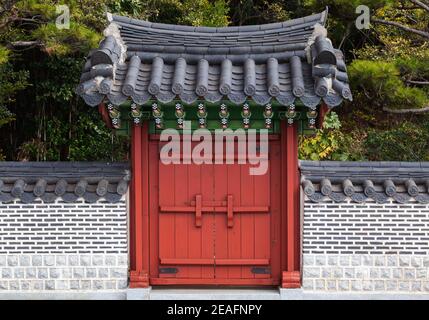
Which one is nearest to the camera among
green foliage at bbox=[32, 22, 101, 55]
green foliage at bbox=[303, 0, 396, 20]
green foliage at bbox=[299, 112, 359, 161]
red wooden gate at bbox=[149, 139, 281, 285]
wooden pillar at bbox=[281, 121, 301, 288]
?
wooden pillar at bbox=[281, 121, 301, 288]

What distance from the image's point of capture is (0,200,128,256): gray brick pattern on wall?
6.48m

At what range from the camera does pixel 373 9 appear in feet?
35.3

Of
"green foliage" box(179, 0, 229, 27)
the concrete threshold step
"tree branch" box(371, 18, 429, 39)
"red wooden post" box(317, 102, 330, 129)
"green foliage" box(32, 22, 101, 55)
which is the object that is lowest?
the concrete threshold step

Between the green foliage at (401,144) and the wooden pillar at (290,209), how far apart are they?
6.04 metres

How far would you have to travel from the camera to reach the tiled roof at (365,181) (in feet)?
21.0

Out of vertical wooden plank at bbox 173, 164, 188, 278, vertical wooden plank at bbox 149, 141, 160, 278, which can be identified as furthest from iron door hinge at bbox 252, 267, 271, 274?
vertical wooden plank at bbox 149, 141, 160, 278

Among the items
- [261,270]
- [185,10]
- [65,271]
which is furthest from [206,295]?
[185,10]

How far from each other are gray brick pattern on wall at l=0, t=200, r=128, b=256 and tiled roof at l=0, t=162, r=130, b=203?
0.09 m

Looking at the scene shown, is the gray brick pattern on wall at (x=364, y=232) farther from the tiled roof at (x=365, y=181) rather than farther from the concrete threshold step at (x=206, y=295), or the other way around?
the concrete threshold step at (x=206, y=295)

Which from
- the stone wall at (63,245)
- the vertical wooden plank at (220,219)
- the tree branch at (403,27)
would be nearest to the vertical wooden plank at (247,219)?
the vertical wooden plank at (220,219)

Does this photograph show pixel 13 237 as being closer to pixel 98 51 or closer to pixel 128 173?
pixel 128 173

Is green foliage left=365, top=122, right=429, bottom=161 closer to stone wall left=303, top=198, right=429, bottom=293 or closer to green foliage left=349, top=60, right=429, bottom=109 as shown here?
green foliage left=349, top=60, right=429, bottom=109

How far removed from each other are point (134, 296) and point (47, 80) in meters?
6.80

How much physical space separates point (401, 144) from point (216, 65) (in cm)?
679
